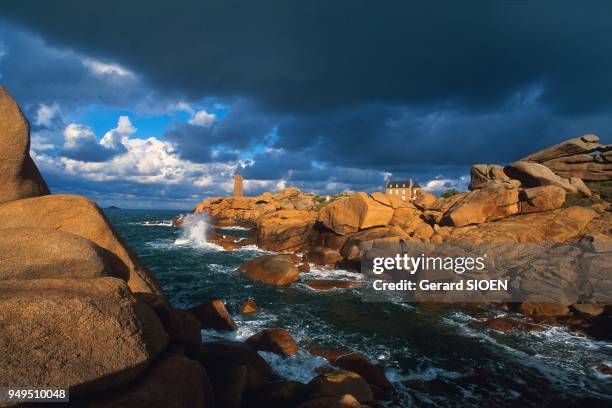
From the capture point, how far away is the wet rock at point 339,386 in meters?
10.2

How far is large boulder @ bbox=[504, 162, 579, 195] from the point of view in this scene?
121 ft

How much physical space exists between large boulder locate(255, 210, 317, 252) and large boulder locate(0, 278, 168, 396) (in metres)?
43.1

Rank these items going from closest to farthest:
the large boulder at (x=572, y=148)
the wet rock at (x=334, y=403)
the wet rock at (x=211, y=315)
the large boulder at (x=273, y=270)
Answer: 1. the wet rock at (x=334, y=403)
2. the wet rock at (x=211, y=315)
3. the large boulder at (x=273, y=270)
4. the large boulder at (x=572, y=148)

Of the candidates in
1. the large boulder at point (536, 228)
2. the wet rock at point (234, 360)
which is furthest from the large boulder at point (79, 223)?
the large boulder at point (536, 228)

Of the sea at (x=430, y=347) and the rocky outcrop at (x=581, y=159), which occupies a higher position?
the rocky outcrop at (x=581, y=159)

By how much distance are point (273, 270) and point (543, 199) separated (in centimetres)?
2842

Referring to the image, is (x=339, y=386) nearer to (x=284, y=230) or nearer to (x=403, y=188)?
(x=284, y=230)

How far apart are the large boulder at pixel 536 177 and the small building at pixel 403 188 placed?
8281 centimetres

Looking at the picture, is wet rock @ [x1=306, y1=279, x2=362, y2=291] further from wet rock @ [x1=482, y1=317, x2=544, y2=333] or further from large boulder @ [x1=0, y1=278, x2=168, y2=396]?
large boulder @ [x1=0, y1=278, x2=168, y2=396]

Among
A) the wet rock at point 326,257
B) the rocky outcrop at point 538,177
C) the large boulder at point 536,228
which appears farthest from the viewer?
the wet rock at point 326,257

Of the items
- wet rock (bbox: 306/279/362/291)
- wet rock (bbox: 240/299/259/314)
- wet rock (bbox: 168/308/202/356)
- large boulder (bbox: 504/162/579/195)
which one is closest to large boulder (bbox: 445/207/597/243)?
large boulder (bbox: 504/162/579/195)

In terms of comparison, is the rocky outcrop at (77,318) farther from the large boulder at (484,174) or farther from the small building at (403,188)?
the small building at (403,188)

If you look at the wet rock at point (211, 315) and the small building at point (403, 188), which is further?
the small building at point (403, 188)

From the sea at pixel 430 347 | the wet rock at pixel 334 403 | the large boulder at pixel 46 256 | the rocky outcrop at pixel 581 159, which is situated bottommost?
the sea at pixel 430 347
